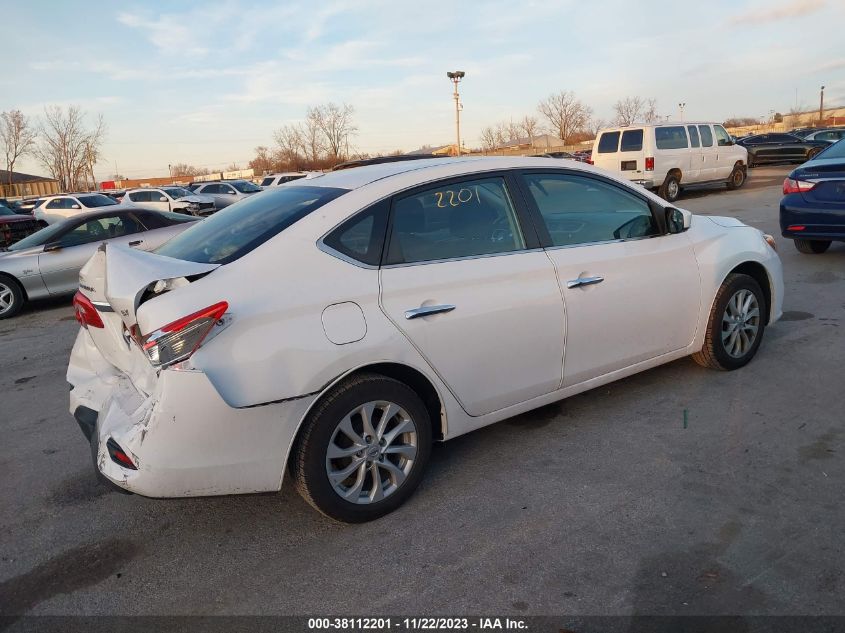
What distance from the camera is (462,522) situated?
3.08 meters

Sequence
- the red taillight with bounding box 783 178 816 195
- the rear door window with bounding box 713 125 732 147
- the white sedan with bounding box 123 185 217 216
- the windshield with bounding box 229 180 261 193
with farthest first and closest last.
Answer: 1. the windshield with bounding box 229 180 261 193
2. the white sedan with bounding box 123 185 217 216
3. the rear door window with bounding box 713 125 732 147
4. the red taillight with bounding box 783 178 816 195

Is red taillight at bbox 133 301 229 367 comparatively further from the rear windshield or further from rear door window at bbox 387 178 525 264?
rear door window at bbox 387 178 525 264

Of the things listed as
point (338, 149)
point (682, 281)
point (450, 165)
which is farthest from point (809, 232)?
point (338, 149)

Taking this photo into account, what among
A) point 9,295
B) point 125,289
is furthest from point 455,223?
point 9,295

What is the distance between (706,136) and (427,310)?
60.9ft

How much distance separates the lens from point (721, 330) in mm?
4539

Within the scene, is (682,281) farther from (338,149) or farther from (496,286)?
(338,149)

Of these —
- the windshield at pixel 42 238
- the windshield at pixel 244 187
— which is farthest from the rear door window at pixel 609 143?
the windshield at pixel 42 238

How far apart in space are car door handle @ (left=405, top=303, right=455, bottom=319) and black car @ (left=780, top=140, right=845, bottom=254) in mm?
6496

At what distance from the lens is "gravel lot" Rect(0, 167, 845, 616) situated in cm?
257

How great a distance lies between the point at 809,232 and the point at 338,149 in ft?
212

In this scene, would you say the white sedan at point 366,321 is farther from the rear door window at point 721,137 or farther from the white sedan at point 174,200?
the white sedan at point 174,200

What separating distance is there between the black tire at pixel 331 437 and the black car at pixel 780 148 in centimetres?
2900

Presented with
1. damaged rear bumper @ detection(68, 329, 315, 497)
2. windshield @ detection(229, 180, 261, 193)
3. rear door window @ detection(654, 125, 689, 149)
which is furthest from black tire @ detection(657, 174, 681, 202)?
damaged rear bumper @ detection(68, 329, 315, 497)
